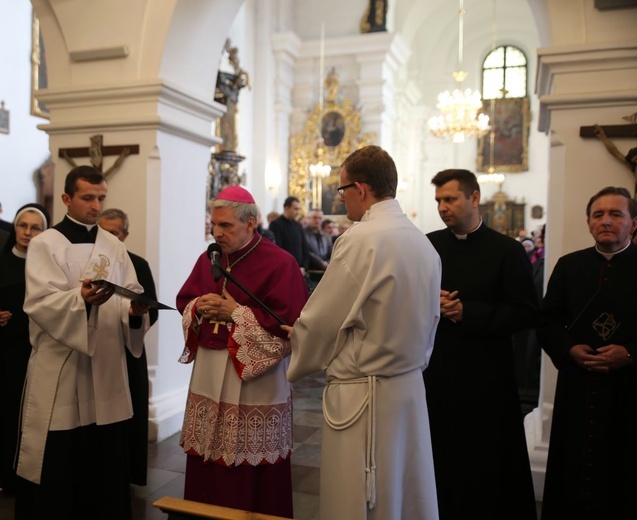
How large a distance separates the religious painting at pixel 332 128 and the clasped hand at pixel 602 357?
1463 cm

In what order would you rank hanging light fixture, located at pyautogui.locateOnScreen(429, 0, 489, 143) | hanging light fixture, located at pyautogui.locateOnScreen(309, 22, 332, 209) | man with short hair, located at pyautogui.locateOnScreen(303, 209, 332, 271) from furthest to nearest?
hanging light fixture, located at pyautogui.locateOnScreen(309, 22, 332, 209), hanging light fixture, located at pyautogui.locateOnScreen(429, 0, 489, 143), man with short hair, located at pyautogui.locateOnScreen(303, 209, 332, 271)

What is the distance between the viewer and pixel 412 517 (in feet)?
7.88

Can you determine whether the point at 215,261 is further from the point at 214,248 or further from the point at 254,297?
the point at 254,297

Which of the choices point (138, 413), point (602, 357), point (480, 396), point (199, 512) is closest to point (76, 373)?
point (138, 413)

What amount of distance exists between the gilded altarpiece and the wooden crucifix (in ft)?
39.1

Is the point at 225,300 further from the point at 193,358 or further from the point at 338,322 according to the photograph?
the point at 338,322

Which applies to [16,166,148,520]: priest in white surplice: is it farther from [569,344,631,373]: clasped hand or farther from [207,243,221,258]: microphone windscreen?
[569,344,631,373]: clasped hand

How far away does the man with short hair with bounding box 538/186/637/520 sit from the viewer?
2.94 metres

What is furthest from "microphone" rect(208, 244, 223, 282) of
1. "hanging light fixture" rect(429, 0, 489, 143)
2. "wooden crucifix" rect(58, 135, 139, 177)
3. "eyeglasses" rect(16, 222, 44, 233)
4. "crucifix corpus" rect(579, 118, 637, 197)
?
"hanging light fixture" rect(429, 0, 489, 143)

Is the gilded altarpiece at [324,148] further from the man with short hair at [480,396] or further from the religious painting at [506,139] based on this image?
the man with short hair at [480,396]

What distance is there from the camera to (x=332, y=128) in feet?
56.3

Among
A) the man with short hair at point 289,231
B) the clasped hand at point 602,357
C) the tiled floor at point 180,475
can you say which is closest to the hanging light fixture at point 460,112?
the man with short hair at point 289,231

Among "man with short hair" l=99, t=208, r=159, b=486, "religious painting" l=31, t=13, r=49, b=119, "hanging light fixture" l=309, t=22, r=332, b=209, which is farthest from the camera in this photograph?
"hanging light fixture" l=309, t=22, r=332, b=209

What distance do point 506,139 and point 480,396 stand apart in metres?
19.6
